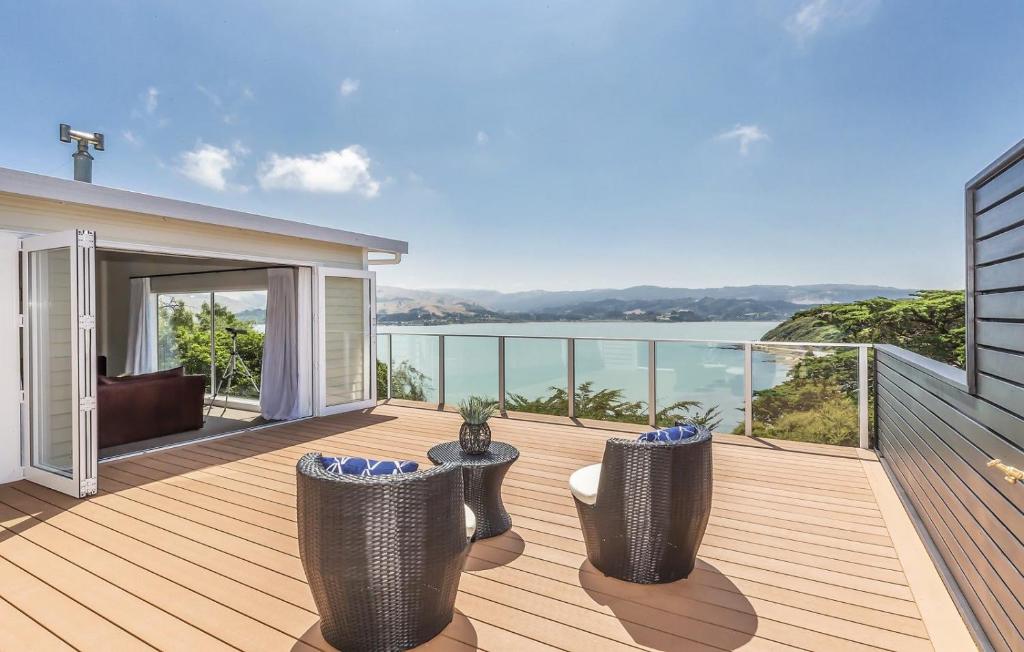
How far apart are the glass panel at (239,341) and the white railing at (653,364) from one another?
2.42m

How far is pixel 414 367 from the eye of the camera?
24.1 ft

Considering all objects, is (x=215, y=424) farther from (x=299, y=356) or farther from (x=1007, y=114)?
(x=1007, y=114)

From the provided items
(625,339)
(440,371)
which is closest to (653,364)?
(625,339)

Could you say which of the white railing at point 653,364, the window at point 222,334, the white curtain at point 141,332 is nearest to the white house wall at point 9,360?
the window at point 222,334

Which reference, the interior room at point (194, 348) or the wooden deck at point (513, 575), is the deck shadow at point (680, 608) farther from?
the interior room at point (194, 348)

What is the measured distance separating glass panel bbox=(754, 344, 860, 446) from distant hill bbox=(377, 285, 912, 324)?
705cm

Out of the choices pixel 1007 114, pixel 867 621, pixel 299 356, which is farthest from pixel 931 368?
pixel 1007 114

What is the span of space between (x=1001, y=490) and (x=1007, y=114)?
1594cm

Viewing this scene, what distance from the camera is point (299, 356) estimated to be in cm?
638

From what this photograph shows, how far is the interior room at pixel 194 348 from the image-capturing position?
18.3ft

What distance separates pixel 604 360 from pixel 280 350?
169 inches

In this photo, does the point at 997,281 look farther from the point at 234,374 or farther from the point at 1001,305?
the point at 234,374

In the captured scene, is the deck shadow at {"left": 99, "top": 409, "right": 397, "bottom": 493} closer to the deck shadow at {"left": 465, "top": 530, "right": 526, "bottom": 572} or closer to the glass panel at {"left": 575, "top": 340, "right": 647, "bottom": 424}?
the glass panel at {"left": 575, "top": 340, "right": 647, "bottom": 424}

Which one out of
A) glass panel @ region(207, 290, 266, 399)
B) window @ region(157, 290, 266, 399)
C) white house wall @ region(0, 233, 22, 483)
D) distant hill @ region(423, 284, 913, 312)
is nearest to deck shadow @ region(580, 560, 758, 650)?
white house wall @ region(0, 233, 22, 483)
